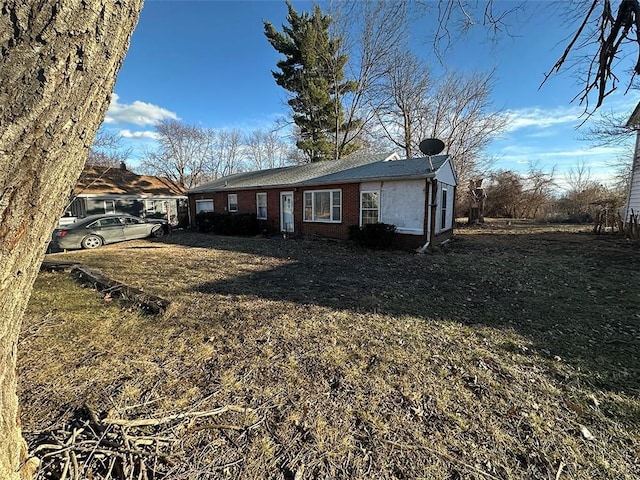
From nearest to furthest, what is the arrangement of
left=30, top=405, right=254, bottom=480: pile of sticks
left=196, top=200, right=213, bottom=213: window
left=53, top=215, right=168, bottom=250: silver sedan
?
left=30, top=405, right=254, bottom=480: pile of sticks → left=53, top=215, right=168, bottom=250: silver sedan → left=196, top=200, right=213, bottom=213: window

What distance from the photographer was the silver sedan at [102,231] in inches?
414

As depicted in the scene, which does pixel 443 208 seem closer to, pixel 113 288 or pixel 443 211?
pixel 443 211

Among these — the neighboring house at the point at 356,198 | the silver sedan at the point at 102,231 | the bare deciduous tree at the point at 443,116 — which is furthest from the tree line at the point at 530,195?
the silver sedan at the point at 102,231

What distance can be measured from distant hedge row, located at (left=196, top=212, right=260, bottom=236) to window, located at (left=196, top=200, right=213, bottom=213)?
125 cm

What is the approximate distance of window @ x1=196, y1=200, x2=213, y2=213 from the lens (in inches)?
672

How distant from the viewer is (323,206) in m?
12.1

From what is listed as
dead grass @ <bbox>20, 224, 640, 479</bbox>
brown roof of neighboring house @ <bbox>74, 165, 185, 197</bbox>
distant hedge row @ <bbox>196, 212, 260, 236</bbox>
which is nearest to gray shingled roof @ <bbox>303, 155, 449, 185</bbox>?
distant hedge row @ <bbox>196, 212, 260, 236</bbox>

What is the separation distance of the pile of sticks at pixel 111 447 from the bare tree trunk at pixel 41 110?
0.53 m

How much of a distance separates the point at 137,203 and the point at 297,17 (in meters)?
18.5

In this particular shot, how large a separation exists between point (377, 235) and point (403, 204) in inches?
54.7

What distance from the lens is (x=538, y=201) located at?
25.9m

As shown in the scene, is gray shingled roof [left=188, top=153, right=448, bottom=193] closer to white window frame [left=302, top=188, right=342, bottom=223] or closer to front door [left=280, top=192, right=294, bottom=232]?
white window frame [left=302, top=188, right=342, bottom=223]

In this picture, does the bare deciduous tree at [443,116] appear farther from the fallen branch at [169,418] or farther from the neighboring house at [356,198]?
the fallen branch at [169,418]

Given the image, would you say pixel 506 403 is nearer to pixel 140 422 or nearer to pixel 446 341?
pixel 446 341
